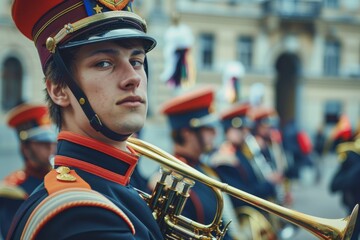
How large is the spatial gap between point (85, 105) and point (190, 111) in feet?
8.61

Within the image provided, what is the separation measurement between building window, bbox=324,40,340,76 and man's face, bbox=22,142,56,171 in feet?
79.9

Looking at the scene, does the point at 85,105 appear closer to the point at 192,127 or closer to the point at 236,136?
the point at 192,127

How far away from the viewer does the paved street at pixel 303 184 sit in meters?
9.91

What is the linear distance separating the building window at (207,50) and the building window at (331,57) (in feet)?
18.6

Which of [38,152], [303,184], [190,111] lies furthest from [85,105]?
[303,184]

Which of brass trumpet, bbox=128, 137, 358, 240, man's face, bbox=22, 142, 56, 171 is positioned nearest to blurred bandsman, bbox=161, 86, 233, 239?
man's face, bbox=22, 142, 56, 171

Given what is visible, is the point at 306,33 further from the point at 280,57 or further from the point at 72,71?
the point at 72,71

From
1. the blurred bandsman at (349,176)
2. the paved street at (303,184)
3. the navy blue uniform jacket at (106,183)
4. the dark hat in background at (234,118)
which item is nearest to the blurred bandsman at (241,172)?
the dark hat in background at (234,118)

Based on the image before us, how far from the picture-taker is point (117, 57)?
1905 millimetres

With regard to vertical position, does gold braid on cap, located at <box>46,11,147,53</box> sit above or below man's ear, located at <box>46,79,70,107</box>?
above

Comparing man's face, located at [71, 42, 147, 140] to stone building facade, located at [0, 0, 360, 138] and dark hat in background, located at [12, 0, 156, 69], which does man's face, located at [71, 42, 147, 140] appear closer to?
dark hat in background, located at [12, 0, 156, 69]

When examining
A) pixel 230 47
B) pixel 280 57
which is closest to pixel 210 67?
pixel 230 47

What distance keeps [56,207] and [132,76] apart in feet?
1.61

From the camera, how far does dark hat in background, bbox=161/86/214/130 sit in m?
4.43
